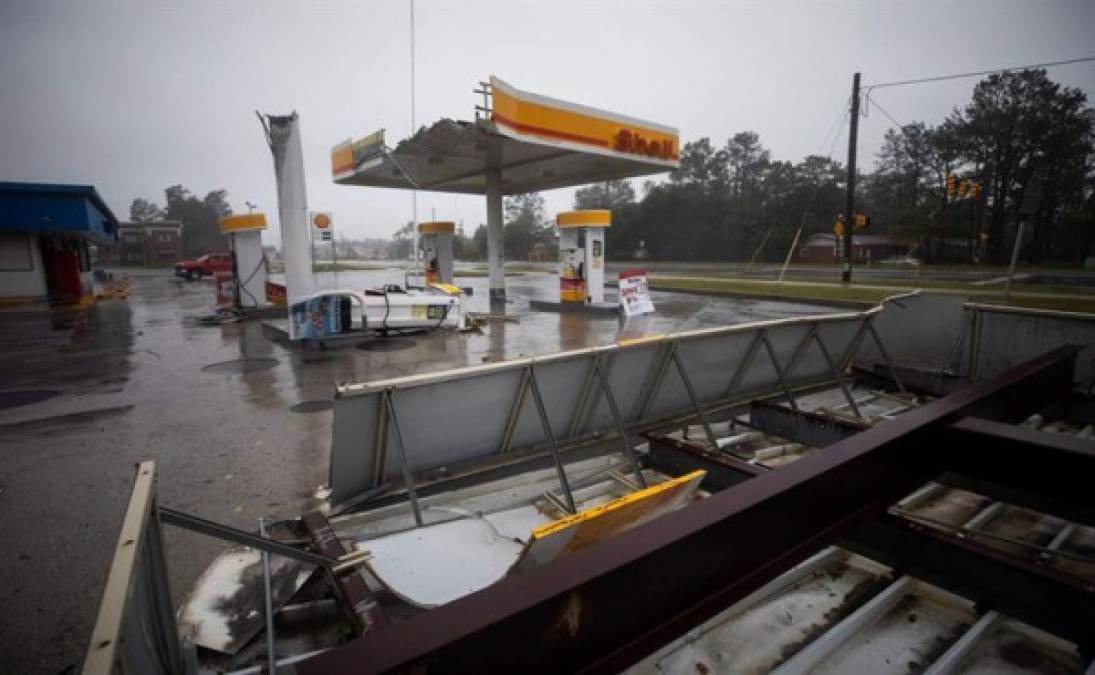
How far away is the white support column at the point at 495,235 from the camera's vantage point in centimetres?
1894

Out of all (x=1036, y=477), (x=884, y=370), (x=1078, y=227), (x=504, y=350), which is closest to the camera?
(x=1036, y=477)

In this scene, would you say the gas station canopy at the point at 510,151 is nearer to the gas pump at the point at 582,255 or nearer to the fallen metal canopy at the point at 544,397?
the gas pump at the point at 582,255

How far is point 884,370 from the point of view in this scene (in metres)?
6.08

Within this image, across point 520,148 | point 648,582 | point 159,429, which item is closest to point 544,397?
point 648,582

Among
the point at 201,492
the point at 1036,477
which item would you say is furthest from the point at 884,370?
the point at 201,492

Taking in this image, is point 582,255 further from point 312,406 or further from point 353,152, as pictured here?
point 312,406

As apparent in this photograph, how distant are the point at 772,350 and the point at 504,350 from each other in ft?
21.7

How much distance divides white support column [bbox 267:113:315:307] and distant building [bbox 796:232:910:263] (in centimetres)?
5540

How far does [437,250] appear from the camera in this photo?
20.4 m

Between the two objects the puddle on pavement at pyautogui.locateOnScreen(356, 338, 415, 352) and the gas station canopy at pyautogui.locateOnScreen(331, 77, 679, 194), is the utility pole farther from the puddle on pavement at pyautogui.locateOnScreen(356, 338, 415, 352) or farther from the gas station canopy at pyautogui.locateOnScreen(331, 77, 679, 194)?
the puddle on pavement at pyautogui.locateOnScreen(356, 338, 415, 352)

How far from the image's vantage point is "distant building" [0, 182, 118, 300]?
20.0m

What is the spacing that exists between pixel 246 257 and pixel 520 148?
951 centimetres

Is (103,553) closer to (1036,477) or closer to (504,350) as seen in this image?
(1036,477)

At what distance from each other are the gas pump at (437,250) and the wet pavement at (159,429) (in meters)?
6.63
